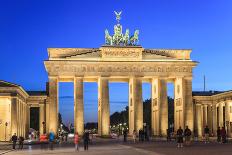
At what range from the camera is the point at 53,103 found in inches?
3809

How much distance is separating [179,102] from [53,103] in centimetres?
2352

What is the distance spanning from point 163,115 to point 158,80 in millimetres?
6385

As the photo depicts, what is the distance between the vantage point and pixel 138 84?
9825cm

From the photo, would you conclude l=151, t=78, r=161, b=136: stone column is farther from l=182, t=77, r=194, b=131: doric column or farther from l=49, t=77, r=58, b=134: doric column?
l=49, t=77, r=58, b=134: doric column

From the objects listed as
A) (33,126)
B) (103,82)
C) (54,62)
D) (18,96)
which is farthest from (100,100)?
(33,126)

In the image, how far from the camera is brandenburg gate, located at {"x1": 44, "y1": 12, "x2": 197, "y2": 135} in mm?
96625

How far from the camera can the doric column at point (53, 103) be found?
95688mm

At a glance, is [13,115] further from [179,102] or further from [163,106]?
[179,102]

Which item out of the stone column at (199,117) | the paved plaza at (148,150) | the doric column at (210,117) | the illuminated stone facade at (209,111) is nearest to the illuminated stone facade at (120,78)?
the illuminated stone facade at (209,111)

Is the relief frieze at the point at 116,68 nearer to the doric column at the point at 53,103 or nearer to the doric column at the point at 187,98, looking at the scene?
the doric column at the point at 187,98

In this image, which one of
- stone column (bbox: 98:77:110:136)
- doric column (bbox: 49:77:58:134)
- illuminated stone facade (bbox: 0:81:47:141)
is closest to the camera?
illuminated stone facade (bbox: 0:81:47:141)

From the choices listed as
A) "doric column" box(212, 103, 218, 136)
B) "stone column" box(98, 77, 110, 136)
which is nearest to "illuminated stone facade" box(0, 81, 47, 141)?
"stone column" box(98, 77, 110, 136)

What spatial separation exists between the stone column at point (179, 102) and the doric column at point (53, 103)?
2228 centimetres

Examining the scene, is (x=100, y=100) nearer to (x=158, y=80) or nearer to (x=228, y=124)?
(x=158, y=80)
